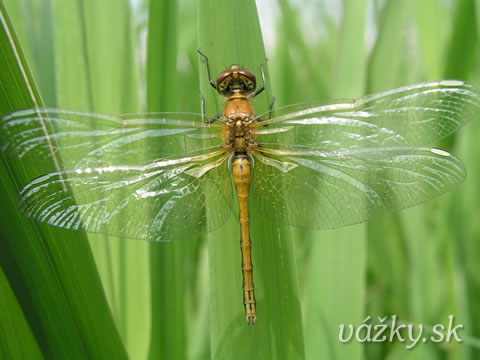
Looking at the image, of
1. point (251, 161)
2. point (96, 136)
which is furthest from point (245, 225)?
point (96, 136)

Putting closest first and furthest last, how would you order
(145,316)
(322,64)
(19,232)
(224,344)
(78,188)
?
(19,232) → (224,344) → (78,188) → (145,316) → (322,64)

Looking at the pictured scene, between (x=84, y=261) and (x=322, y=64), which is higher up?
(x=322, y=64)

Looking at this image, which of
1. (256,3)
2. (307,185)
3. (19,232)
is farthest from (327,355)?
(256,3)

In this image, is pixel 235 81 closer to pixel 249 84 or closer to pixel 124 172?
pixel 249 84

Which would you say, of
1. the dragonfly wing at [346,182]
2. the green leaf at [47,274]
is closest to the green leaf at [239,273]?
the dragonfly wing at [346,182]

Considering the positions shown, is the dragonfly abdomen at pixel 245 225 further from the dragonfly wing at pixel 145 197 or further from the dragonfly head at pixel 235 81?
the dragonfly head at pixel 235 81

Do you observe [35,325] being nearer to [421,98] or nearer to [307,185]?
[307,185]

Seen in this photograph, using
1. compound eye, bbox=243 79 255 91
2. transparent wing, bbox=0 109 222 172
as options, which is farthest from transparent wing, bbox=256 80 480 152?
transparent wing, bbox=0 109 222 172
